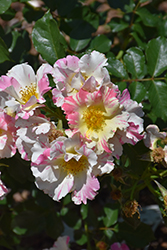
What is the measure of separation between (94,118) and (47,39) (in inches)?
17.6

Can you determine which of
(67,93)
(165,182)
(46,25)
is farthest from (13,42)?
(165,182)

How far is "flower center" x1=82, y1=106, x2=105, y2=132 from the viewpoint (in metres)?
1.07

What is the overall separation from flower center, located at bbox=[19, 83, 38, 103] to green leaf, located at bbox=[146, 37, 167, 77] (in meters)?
0.58

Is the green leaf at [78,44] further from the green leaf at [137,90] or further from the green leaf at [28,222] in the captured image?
the green leaf at [28,222]

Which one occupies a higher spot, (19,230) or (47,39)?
(47,39)

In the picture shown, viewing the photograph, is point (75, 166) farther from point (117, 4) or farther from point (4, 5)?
point (117, 4)

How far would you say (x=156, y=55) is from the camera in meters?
1.46

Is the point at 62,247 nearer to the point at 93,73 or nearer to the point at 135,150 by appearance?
the point at 135,150

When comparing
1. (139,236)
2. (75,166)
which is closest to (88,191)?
(75,166)

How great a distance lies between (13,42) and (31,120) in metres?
0.85

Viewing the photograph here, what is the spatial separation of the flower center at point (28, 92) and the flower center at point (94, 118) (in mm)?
229

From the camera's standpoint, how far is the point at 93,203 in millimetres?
2604

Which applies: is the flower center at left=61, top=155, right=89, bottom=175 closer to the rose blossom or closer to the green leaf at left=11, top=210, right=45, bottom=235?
the rose blossom

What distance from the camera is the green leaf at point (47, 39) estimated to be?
1.30 m
